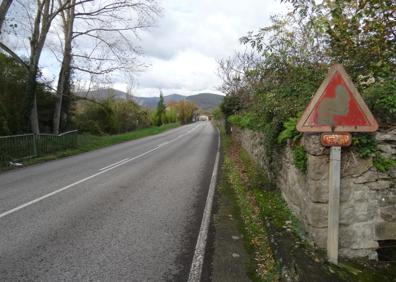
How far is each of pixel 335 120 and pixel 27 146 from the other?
46.8 ft

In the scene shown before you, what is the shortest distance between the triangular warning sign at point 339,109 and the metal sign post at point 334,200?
29 centimetres

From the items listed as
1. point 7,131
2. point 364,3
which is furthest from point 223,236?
point 7,131

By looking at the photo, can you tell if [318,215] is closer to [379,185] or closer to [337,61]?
[379,185]

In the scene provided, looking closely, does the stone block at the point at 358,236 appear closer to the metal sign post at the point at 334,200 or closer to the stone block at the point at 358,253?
the stone block at the point at 358,253

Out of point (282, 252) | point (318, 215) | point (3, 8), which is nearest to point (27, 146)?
point (3, 8)

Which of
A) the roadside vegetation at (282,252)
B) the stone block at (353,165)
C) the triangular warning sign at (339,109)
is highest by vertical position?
the triangular warning sign at (339,109)

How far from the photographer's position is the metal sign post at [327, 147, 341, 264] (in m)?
3.19

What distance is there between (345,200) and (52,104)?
22211mm

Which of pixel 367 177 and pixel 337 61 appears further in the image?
pixel 337 61

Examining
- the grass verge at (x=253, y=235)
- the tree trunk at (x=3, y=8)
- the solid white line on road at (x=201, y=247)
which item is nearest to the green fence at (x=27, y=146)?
the tree trunk at (x=3, y=8)

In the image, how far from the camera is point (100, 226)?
196 inches

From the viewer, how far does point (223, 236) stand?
15.0 ft

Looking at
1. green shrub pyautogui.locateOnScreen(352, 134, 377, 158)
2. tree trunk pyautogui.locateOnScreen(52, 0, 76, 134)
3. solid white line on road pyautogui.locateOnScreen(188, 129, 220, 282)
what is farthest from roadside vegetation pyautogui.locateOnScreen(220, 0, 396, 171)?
tree trunk pyautogui.locateOnScreen(52, 0, 76, 134)

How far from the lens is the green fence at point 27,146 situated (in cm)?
1230
